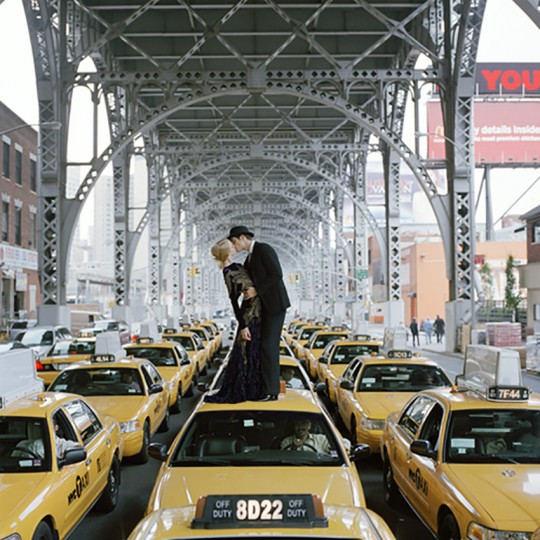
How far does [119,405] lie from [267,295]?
5.00 meters

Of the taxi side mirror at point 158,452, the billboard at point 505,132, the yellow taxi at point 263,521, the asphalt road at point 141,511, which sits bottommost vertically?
the asphalt road at point 141,511

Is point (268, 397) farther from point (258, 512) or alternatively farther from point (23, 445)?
point (258, 512)

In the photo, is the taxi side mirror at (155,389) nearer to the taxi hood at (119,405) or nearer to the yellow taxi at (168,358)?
the taxi hood at (119,405)

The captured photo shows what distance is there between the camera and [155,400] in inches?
453

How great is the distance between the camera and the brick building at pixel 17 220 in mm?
38688

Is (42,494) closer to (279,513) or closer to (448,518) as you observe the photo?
(279,513)

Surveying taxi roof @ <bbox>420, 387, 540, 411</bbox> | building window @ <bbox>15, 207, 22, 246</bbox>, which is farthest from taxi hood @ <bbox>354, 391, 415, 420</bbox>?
building window @ <bbox>15, 207, 22, 246</bbox>

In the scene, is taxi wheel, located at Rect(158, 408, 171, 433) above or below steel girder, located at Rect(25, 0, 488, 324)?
below

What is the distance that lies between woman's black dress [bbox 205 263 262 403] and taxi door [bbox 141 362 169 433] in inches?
180

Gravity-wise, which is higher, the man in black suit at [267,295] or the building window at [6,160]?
the building window at [6,160]

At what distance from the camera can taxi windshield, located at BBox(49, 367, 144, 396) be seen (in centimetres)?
1130

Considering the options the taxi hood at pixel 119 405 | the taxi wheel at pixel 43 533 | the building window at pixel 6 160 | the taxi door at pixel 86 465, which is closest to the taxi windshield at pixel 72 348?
the taxi hood at pixel 119 405

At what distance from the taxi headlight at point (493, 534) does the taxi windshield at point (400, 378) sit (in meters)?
6.28

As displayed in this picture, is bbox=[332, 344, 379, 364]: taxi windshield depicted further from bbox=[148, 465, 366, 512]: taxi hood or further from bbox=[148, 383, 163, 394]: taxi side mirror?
bbox=[148, 465, 366, 512]: taxi hood
